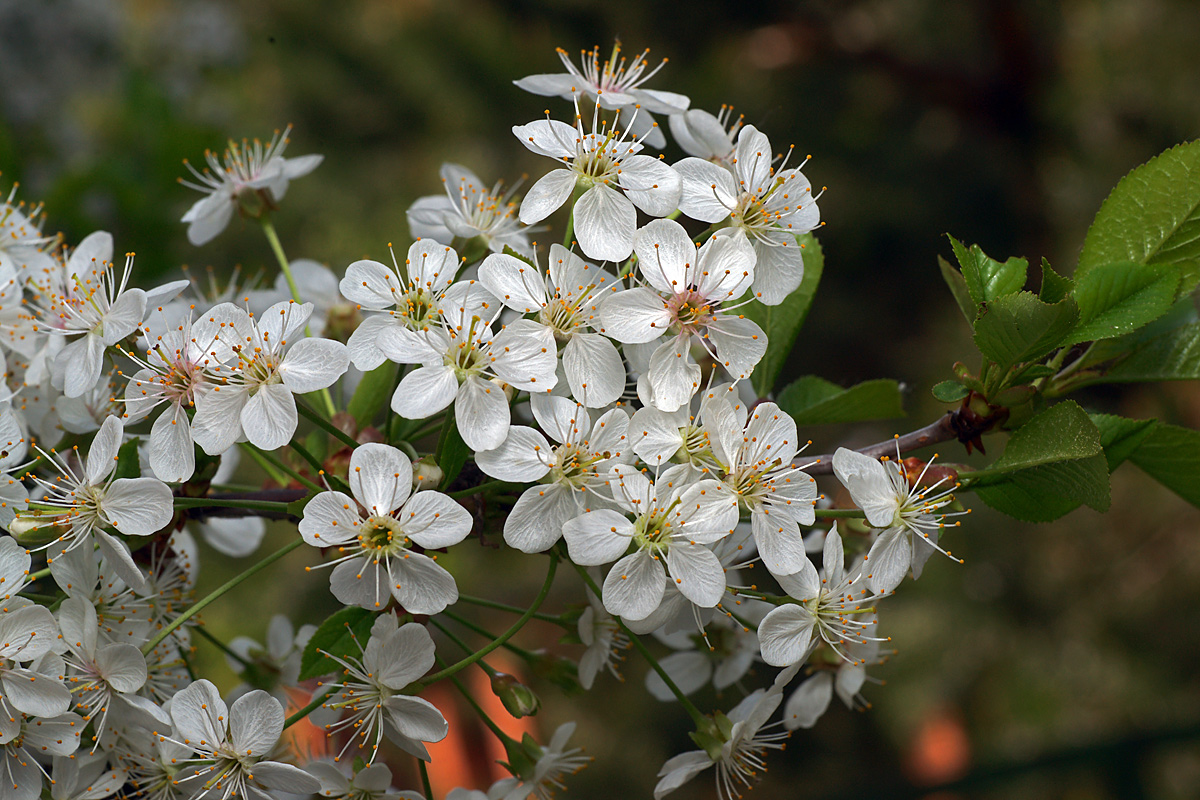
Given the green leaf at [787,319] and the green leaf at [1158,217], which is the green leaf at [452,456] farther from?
the green leaf at [1158,217]

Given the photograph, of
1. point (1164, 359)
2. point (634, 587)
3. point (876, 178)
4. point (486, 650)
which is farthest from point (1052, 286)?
point (876, 178)

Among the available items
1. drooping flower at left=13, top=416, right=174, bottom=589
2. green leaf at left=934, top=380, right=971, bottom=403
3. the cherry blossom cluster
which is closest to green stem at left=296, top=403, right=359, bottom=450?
the cherry blossom cluster

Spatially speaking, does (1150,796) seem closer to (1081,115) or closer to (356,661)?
(356,661)

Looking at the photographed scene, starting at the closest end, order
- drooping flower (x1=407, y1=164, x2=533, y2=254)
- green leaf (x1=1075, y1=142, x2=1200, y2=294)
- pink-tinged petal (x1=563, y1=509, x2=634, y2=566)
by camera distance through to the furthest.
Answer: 1. pink-tinged petal (x1=563, y1=509, x2=634, y2=566)
2. green leaf (x1=1075, y1=142, x2=1200, y2=294)
3. drooping flower (x1=407, y1=164, x2=533, y2=254)

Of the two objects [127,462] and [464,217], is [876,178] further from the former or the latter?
[127,462]

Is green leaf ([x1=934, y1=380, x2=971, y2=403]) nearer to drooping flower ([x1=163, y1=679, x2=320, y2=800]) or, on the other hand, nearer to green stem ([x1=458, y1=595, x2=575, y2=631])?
green stem ([x1=458, y1=595, x2=575, y2=631])

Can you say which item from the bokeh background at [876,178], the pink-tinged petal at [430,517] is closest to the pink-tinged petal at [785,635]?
the pink-tinged petal at [430,517]

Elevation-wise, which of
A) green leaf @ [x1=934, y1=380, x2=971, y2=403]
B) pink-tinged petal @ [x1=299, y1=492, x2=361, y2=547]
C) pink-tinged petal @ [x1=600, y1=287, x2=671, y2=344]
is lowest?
pink-tinged petal @ [x1=299, y1=492, x2=361, y2=547]
